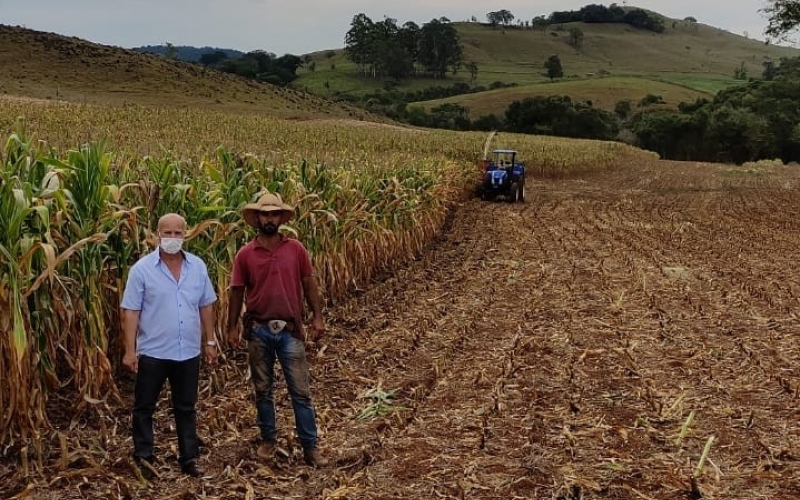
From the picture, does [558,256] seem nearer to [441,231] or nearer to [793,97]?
[441,231]

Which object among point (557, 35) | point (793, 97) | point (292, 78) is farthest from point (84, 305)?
point (557, 35)

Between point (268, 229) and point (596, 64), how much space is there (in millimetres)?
128305

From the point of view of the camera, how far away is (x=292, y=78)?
322ft

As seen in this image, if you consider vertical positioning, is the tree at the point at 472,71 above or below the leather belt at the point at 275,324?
above

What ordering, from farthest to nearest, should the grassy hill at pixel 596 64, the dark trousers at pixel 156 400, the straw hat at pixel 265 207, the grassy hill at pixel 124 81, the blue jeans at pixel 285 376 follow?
the grassy hill at pixel 596 64, the grassy hill at pixel 124 81, the blue jeans at pixel 285 376, the straw hat at pixel 265 207, the dark trousers at pixel 156 400

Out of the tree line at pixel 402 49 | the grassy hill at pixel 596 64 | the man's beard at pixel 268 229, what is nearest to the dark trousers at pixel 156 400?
the man's beard at pixel 268 229

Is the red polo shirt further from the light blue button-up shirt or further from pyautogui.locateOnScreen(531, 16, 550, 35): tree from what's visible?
pyautogui.locateOnScreen(531, 16, 550, 35): tree

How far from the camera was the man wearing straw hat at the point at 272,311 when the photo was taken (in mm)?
4621

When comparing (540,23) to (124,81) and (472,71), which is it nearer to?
(472,71)

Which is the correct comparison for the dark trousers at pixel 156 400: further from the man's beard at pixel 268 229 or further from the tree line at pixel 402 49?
the tree line at pixel 402 49

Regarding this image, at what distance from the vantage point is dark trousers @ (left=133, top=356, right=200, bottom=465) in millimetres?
4359

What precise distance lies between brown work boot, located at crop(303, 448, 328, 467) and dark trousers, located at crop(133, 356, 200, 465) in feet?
2.17

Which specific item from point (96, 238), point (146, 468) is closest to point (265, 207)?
point (96, 238)

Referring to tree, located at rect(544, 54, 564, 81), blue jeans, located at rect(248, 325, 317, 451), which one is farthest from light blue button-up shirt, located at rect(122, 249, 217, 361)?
tree, located at rect(544, 54, 564, 81)
